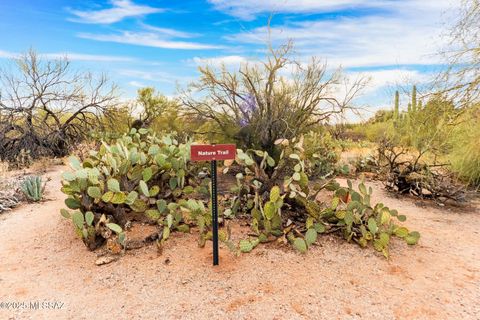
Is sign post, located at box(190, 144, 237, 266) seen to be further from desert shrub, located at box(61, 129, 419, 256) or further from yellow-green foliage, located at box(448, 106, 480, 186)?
yellow-green foliage, located at box(448, 106, 480, 186)

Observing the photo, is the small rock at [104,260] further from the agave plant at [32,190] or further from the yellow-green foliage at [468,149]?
the yellow-green foliage at [468,149]

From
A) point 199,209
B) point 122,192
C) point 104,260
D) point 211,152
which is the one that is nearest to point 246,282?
point 199,209

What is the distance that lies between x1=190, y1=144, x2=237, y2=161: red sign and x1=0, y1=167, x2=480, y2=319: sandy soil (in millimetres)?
1105

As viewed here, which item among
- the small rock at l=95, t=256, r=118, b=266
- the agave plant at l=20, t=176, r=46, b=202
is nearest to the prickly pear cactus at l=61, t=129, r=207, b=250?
the small rock at l=95, t=256, r=118, b=266

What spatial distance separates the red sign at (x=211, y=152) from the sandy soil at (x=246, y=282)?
43.5 inches

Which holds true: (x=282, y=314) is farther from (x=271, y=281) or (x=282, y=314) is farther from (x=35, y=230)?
(x=35, y=230)

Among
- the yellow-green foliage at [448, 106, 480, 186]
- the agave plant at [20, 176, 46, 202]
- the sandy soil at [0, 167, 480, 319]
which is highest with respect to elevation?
the yellow-green foliage at [448, 106, 480, 186]

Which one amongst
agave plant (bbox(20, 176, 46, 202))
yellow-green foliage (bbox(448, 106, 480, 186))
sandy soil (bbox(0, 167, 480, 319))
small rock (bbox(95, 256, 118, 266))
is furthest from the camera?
yellow-green foliage (bbox(448, 106, 480, 186))

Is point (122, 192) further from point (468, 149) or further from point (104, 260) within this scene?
point (468, 149)

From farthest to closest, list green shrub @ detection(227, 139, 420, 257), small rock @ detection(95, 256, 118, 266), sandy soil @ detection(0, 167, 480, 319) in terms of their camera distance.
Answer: green shrub @ detection(227, 139, 420, 257) < small rock @ detection(95, 256, 118, 266) < sandy soil @ detection(0, 167, 480, 319)

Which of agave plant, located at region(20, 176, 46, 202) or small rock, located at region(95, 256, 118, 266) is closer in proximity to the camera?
small rock, located at region(95, 256, 118, 266)

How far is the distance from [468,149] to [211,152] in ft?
20.1

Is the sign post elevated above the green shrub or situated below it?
above

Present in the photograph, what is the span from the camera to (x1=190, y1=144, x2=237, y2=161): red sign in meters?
3.82
